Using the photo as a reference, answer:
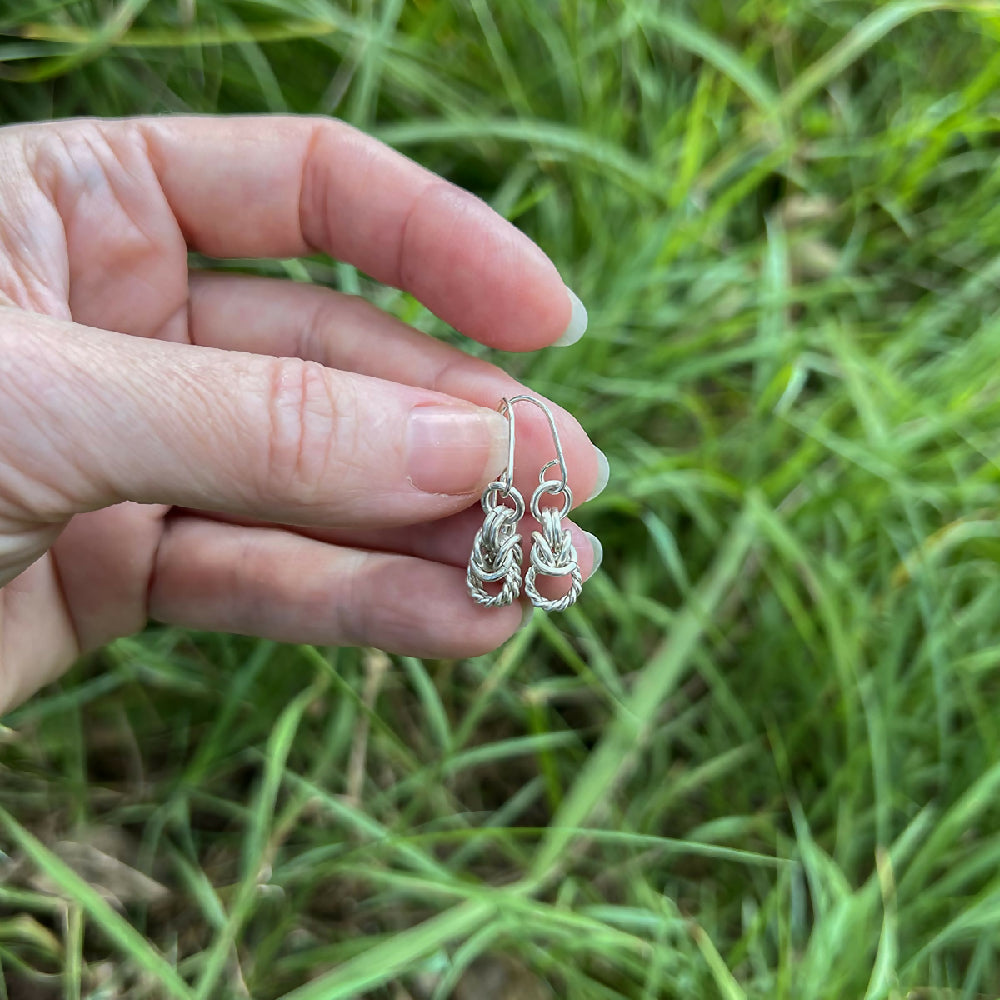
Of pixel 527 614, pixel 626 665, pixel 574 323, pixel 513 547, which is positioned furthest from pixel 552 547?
pixel 626 665

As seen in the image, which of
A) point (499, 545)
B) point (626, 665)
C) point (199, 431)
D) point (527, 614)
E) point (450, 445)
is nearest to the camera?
point (199, 431)

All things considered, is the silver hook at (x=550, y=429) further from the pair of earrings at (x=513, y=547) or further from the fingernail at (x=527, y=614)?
the fingernail at (x=527, y=614)

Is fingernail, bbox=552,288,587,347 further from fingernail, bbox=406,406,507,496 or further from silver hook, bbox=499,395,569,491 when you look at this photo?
fingernail, bbox=406,406,507,496

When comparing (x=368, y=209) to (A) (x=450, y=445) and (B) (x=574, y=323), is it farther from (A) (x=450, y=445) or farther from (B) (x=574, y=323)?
(A) (x=450, y=445)

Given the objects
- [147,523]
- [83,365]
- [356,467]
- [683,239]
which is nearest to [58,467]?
[83,365]

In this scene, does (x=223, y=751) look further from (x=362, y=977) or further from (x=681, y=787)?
→ (x=681, y=787)

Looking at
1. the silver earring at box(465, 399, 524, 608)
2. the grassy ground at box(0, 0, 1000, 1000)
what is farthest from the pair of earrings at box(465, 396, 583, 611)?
the grassy ground at box(0, 0, 1000, 1000)
